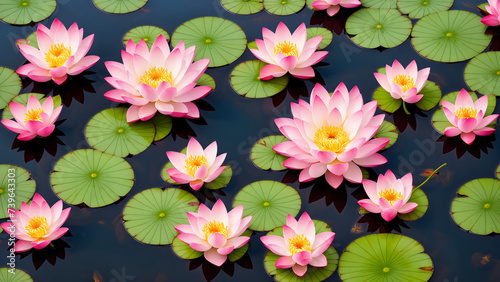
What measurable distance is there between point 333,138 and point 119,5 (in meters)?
1.67

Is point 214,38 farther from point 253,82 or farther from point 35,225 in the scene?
point 35,225

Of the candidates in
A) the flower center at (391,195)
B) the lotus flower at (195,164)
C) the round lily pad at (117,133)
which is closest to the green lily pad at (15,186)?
the round lily pad at (117,133)

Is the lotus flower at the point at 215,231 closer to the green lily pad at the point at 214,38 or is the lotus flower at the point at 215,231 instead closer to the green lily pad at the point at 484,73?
the green lily pad at the point at 214,38

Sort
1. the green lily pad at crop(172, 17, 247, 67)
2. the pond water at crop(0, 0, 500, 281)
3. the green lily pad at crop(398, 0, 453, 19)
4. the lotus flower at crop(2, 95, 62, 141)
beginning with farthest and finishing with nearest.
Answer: the green lily pad at crop(398, 0, 453, 19) < the green lily pad at crop(172, 17, 247, 67) < the lotus flower at crop(2, 95, 62, 141) < the pond water at crop(0, 0, 500, 281)

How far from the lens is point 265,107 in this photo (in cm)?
284

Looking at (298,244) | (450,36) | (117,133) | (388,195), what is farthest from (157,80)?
(450,36)

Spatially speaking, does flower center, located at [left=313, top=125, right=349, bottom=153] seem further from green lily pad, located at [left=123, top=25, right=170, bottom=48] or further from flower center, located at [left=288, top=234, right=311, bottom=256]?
green lily pad, located at [left=123, top=25, right=170, bottom=48]

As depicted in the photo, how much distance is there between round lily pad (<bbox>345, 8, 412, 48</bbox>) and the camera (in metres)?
3.10

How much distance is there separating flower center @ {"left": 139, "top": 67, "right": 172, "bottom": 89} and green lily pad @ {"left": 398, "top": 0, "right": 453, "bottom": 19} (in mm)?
1460

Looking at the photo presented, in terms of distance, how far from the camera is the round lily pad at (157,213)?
235 centimetres

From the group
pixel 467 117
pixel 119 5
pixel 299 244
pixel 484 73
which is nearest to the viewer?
pixel 299 244

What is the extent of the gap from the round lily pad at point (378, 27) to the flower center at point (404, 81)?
0.36 m

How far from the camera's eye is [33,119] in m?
2.72

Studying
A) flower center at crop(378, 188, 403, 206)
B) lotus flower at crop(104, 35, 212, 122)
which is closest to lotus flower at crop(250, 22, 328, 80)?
lotus flower at crop(104, 35, 212, 122)
